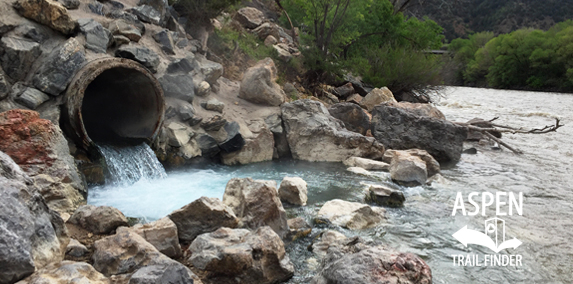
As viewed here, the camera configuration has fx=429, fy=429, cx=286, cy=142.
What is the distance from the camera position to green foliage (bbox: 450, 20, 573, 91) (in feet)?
131

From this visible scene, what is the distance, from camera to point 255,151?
27.7ft

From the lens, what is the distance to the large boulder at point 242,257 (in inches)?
134

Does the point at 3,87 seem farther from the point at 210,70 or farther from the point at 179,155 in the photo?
the point at 210,70

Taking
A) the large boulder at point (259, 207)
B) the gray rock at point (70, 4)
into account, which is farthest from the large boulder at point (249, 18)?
the large boulder at point (259, 207)

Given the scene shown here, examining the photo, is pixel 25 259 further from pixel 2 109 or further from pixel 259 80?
pixel 259 80

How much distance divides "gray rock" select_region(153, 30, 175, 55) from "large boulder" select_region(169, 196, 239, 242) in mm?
5342

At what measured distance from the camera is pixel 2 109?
5.60 meters

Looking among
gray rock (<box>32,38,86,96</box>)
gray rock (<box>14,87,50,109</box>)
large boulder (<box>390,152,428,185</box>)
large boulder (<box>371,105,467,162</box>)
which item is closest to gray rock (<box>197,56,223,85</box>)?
gray rock (<box>32,38,86,96</box>)

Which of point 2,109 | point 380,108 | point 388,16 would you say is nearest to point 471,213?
point 380,108

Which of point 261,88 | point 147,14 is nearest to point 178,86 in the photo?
point 147,14

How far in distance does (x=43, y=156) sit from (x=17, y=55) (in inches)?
77.2

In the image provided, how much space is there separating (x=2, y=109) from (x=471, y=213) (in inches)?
253

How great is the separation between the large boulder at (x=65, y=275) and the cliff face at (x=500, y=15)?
234ft

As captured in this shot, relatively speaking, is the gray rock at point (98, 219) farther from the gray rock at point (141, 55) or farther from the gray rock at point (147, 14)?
the gray rock at point (147, 14)
